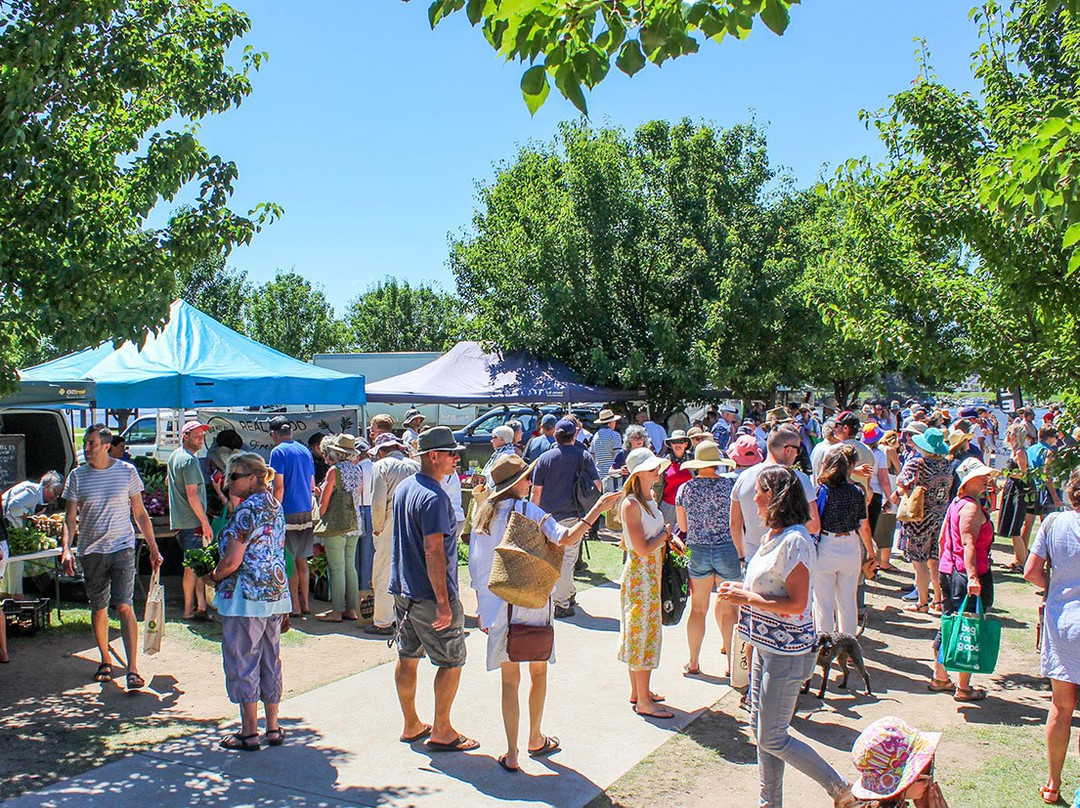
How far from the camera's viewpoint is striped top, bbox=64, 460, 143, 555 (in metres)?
6.45

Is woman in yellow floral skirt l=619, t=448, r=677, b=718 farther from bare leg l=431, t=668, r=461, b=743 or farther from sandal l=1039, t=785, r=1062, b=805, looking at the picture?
sandal l=1039, t=785, r=1062, b=805

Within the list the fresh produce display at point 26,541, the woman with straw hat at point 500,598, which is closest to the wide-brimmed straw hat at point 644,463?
the woman with straw hat at point 500,598

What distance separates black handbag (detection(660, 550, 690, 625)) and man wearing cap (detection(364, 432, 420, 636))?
2497mm

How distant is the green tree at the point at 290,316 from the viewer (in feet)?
149

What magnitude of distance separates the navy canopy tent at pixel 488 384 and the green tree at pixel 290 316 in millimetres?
26108

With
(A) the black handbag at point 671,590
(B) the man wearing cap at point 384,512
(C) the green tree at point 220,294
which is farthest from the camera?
(C) the green tree at point 220,294

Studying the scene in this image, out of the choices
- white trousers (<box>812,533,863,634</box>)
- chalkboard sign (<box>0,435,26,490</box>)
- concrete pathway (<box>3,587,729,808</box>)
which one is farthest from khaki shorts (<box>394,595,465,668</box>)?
chalkboard sign (<box>0,435,26,490</box>)

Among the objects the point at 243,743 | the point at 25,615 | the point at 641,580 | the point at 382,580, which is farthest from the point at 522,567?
the point at 25,615

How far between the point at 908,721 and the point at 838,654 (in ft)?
2.38

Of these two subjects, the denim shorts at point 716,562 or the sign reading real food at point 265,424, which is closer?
the denim shorts at point 716,562

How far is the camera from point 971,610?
6074mm

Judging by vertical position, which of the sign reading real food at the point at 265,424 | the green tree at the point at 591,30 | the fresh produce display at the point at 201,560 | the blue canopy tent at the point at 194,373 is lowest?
the fresh produce display at the point at 201,560

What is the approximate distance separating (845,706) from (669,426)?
16578 mm

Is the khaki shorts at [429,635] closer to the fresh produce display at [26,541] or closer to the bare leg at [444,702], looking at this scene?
the bare leg at [444,702]
